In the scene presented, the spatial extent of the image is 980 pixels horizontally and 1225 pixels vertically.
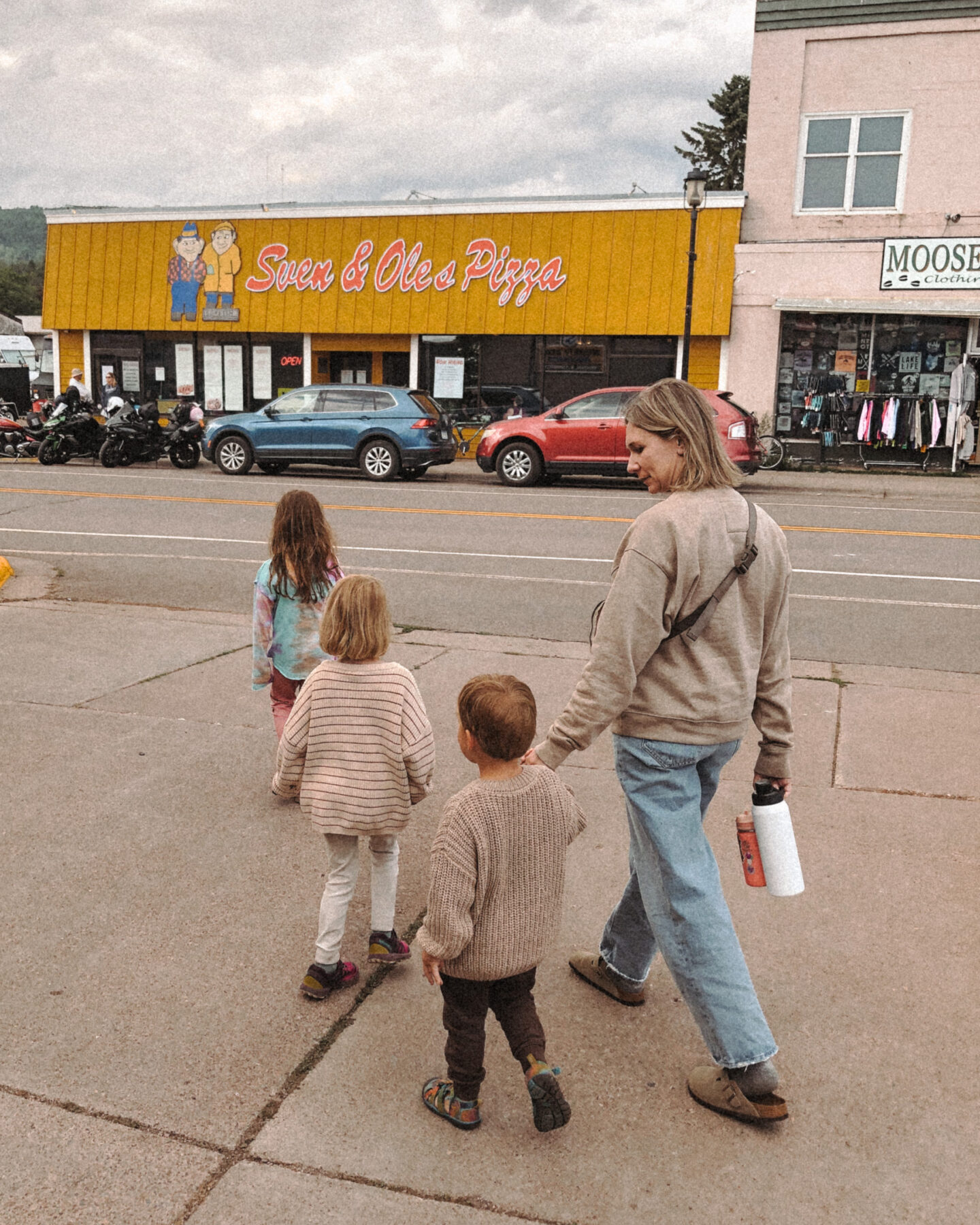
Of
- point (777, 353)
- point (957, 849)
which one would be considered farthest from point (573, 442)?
point (957, 849)

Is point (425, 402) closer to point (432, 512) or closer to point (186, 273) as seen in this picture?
point (432, 512)

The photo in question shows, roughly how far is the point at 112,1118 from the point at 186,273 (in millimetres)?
25729

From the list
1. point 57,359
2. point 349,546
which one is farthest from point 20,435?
point 349,546

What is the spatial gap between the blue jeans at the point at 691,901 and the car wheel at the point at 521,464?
15861mm

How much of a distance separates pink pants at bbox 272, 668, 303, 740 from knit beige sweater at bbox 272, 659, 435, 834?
4.74ft

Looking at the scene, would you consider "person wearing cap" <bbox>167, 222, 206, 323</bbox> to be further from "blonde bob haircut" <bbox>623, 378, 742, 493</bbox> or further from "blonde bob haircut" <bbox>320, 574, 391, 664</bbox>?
"blonde bob haircut" <bbox>623, 378, 742, 493</bbox>

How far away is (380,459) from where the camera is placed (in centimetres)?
1892

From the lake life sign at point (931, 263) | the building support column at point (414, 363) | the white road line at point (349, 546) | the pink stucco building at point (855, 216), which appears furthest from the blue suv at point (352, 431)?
the lake life sign at point (931, 263)

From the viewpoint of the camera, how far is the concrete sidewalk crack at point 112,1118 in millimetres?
2656

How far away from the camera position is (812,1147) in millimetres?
2691

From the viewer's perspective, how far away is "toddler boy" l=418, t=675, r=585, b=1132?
2561mm

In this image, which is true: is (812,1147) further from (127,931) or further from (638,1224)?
(127,931)

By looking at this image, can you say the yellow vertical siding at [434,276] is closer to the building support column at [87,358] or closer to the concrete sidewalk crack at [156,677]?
the building support column at [87,358]

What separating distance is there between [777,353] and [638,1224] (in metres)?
21.5
